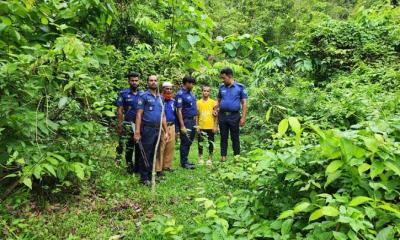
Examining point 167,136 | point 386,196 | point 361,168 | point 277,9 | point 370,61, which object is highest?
point 277,9

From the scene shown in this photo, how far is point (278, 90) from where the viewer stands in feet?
28.7

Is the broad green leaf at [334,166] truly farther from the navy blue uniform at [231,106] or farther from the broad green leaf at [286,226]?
the navy blue uniform at [231,106]

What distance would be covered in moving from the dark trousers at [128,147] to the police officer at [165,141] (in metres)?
0.48

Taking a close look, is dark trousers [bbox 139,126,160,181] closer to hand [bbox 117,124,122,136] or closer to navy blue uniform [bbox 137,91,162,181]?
navy blue uniform [bbox 137,91,162,181]

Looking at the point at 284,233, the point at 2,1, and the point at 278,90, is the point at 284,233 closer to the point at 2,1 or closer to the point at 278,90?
the point at 2,1

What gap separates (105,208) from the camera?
524cm

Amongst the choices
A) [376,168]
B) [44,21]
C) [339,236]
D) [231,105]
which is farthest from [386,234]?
[231,105]

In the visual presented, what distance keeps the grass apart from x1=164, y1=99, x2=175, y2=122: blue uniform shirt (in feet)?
4.82

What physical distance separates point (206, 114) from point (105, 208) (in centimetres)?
382

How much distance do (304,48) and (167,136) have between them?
16.0 ft

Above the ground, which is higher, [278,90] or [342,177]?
[278,90]

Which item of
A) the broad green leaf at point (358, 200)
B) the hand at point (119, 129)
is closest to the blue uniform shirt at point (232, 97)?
the hand at point (119, 129)

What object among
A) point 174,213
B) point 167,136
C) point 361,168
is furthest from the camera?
point 167,136

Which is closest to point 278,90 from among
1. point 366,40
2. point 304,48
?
point 304,48
